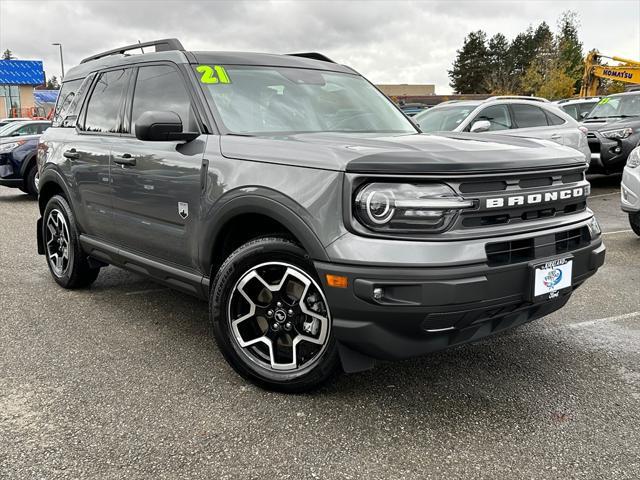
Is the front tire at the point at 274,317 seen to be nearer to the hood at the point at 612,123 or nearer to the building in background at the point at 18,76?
the hood at the point at 612,123

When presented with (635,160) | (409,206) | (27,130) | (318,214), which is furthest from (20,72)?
(409,206)

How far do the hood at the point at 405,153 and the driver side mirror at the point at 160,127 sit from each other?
28cm

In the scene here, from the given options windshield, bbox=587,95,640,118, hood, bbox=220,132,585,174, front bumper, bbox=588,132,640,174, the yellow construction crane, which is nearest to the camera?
hood, bbox=220,132,585,174

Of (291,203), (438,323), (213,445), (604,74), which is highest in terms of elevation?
(604,74)

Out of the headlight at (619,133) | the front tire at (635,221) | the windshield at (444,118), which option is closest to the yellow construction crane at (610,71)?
the headlight at (619,133)

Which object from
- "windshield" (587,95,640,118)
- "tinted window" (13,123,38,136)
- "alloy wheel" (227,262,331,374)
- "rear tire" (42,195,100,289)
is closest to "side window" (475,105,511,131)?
"windshield" (587,95,640,118)

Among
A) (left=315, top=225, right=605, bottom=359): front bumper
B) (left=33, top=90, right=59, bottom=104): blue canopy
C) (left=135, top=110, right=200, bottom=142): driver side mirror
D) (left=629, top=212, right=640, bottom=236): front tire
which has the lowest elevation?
(left=629, top=212, right=640, bottom=236): front tire

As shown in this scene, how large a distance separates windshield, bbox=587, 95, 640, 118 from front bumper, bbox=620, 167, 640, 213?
6154mm

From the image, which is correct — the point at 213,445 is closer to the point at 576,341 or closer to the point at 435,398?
the point at 435,398

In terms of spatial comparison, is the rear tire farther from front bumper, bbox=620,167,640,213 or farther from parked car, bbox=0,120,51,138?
parked car, bbox=0,120,51,138

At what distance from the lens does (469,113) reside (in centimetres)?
856

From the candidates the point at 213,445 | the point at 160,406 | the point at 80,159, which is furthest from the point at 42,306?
the point at 213,445

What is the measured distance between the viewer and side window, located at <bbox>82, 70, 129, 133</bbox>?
14.3 feet

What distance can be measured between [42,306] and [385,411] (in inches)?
120
